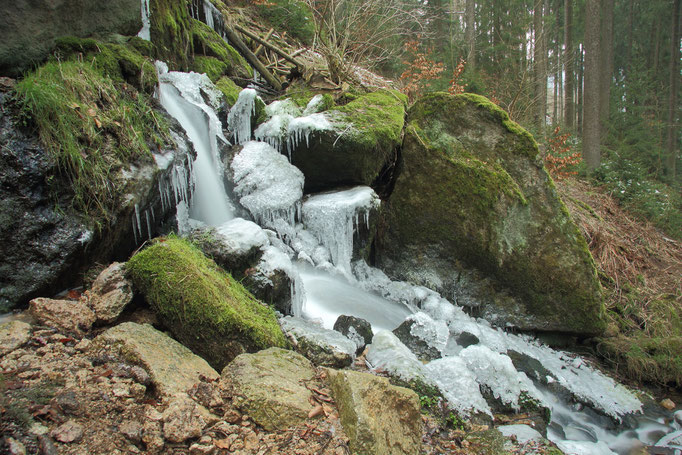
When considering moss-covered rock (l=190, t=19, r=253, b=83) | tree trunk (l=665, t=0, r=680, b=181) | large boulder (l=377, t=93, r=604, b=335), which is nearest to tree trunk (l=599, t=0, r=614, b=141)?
tree trunk (l=665, t=0, r=680, b=181)

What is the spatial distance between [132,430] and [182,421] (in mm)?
216

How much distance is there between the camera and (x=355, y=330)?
12.4 ft

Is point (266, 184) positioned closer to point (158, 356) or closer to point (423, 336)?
point (423, 336)

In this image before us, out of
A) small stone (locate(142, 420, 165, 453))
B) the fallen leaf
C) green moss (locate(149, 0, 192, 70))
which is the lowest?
the fallen leaf

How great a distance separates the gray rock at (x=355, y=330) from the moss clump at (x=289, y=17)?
897 centimetres

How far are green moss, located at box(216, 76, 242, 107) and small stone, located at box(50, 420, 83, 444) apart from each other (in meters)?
5.16

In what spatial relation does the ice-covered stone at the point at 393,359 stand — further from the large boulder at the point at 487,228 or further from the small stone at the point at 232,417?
the large boulder at the point at 487,228

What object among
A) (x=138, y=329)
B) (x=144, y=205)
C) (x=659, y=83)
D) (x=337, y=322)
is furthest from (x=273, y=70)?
(x=659, y=83)

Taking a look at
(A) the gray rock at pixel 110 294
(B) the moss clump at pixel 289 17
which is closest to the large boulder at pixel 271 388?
(A) the gray rock at pixel 110 294

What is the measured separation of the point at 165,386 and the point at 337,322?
193cm

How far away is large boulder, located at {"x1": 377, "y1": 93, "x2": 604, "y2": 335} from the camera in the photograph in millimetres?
5312

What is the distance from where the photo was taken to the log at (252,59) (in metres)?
7.74

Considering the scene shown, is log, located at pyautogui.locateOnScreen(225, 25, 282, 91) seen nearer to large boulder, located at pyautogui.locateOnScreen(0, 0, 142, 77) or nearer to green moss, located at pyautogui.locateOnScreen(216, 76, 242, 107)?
green moss, located at pyautogui.locateOnScreen(216, 76, 242, 107)

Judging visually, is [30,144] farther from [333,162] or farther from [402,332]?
[402,332]
